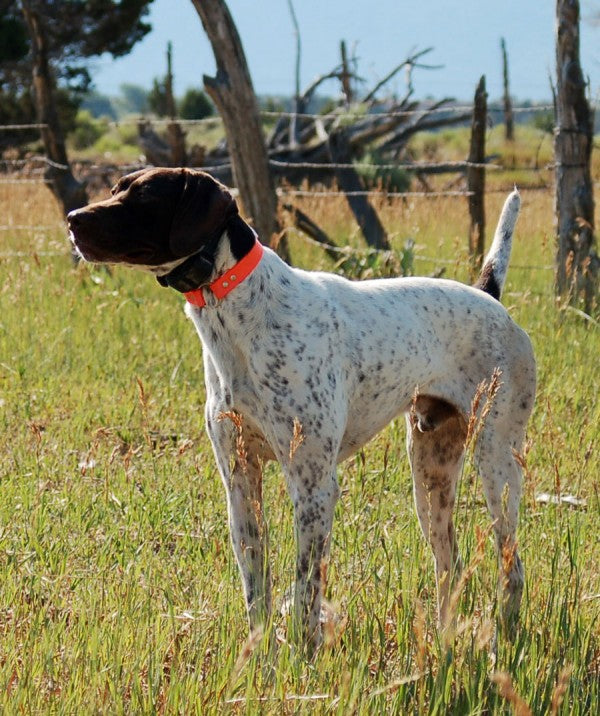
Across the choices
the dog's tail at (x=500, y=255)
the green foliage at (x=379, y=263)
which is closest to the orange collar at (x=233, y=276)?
the dog's tail at (x=500, y=255)

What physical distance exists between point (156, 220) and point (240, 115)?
192 inches

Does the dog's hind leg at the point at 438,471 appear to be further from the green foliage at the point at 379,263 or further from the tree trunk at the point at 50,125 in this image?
the tree trunk at the point at 50,125

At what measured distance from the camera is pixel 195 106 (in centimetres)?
4244

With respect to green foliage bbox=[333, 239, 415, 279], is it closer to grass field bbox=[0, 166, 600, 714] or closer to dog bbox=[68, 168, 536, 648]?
grass field bbox=[0, 166, 600, 714]

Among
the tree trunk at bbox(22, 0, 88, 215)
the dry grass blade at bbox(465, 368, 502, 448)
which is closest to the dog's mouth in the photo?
the dry grass blade at bbox(465, 368, 502, 448)

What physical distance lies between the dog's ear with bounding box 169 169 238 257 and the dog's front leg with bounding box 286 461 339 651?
70 centimetres

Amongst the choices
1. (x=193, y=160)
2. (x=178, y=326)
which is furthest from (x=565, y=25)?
(x=193, y=160)

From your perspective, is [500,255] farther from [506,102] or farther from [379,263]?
[506,102]

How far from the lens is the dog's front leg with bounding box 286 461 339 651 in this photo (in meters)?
2.96

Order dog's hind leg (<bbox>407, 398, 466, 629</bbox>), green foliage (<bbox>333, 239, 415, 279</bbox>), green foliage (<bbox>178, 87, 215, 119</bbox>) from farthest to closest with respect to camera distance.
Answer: green foliage (<bbox>178, 87, 215, 119</bbox>) < green foliage (<bbox>333, 239, 415, 279</bbox>) < dog's hind leg (<bbox>407, 398, 466, 629</bbox>)

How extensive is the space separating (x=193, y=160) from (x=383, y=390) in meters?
11.8

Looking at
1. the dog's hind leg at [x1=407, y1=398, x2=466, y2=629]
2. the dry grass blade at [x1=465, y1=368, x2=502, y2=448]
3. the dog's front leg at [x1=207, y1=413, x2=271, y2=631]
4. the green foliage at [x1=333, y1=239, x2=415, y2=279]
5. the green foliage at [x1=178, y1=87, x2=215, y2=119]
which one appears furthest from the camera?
the green foliage at [x1=178, y1=87, x2=215, y2=119]

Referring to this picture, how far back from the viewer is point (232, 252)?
2984 millimetres

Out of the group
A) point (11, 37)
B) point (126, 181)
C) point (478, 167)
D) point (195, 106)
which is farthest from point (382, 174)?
point (195, 106)
